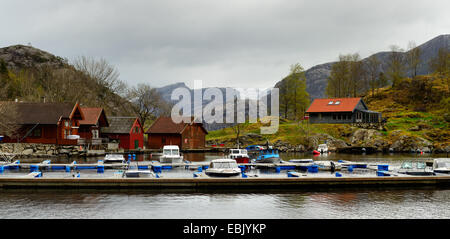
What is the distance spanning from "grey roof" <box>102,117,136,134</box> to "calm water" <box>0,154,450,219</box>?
47.0 metres

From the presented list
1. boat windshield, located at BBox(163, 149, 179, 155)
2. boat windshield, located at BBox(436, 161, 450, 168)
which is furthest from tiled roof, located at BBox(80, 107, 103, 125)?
Result: boat windshield, located at BBox(436, 161, 450, 168)

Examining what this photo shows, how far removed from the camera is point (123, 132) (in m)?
81.9

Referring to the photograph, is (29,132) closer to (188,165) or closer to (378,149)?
(188,165)

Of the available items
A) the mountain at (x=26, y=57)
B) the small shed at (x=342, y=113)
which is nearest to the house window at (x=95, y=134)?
the small shed at (x=342, y=113)

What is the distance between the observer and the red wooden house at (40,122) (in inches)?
2645

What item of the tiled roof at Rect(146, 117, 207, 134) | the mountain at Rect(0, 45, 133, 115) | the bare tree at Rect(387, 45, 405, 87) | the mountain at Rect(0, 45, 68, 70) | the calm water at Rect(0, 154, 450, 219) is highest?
the mountain at Rect(0, 45, 68, 70)

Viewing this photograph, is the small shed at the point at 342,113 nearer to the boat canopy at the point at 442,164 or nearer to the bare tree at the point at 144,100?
the bare tree at the point at 144,100

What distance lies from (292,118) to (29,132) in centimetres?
8319

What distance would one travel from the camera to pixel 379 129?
96750mm

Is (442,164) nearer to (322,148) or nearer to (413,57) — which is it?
(322,148)

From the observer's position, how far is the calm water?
26.4 m

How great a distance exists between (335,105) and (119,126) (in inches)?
2361

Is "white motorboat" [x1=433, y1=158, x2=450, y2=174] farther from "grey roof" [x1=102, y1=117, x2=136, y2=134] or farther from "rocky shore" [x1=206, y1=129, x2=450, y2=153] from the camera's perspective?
"grey roof" [x1=102, y1=117, x2=136, y2=134]
